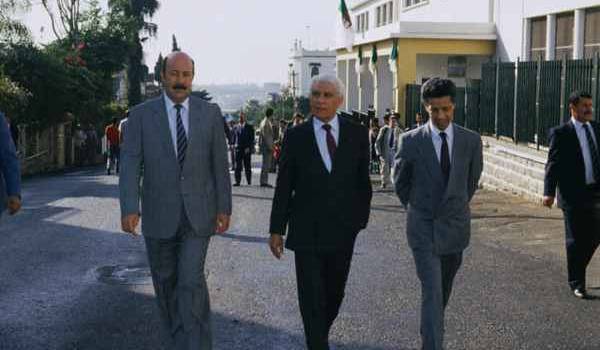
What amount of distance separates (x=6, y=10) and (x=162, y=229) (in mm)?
33795

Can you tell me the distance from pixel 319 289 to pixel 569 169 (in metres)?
3.58

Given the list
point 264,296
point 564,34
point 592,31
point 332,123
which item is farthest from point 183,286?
point 564,34

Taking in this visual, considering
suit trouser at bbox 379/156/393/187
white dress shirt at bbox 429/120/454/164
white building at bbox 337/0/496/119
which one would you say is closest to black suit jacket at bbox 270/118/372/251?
white dress shirt at bbox 429/120/454/164

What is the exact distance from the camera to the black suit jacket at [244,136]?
21703 mm

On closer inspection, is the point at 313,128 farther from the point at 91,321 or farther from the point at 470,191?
the point at 91,321

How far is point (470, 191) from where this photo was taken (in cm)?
639

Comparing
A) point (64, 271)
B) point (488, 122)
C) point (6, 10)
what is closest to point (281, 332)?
point (64, 271)

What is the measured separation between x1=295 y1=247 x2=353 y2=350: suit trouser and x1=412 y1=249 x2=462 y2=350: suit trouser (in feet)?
1.62

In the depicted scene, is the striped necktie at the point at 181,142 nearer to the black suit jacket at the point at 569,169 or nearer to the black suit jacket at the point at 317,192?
the black suit jacket at the point at 317,192

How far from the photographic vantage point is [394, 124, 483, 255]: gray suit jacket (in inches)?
242

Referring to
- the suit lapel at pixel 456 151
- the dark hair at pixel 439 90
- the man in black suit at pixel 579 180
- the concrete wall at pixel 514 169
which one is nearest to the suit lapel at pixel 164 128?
the dark hair at pixel 439 90

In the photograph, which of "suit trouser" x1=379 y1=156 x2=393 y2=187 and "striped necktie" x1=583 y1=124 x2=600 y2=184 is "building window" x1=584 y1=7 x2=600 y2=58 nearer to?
"suit trouser" x1=379 y1=156 x2=393 y2=187

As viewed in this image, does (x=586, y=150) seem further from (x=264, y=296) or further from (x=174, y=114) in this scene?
(x=174, y=114)

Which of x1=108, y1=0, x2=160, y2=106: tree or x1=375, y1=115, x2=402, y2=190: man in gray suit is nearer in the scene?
x1=375, y1=115, x2=402, y2=190: man in gray suit
